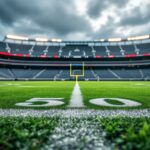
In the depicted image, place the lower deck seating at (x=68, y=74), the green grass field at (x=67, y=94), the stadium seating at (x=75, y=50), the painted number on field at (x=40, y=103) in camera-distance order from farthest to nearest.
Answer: the stadium seating at (x=75, y=50) → the lower deck seating at (x=68, y=74) → the green grass field at (x=67, y=94) → the painted number on field at (x=40, y=103)

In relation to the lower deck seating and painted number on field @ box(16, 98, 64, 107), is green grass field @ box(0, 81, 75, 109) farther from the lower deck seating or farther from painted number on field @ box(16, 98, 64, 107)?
the lower deck seating

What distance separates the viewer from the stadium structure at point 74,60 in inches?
2370

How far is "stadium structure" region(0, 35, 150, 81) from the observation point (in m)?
→ 60.2

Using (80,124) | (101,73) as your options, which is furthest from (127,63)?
(80,124)

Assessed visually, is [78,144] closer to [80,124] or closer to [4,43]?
[80,124]

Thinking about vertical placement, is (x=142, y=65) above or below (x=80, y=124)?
above

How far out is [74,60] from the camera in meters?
65.8

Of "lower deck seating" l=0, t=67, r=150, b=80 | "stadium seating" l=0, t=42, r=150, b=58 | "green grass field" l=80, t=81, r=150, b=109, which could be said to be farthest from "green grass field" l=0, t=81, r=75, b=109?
"stadium seating" l=0, t=42, r=150, b=58

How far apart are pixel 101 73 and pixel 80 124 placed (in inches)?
2316

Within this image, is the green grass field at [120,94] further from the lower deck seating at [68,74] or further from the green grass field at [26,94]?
the lower deck seating at [68,74]

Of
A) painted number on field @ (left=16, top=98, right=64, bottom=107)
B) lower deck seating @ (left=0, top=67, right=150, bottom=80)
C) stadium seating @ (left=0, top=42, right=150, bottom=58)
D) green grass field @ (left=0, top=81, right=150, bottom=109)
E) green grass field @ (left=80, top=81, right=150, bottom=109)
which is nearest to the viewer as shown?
painted number on field @ (left=16, top=98, right=64, bottom=107)

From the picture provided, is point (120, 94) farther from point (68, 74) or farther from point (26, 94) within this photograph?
point (68, 74)

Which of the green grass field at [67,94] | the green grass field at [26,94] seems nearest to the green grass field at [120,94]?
the green grass field at [67,94]

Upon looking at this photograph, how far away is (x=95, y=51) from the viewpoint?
6744 centimetres
